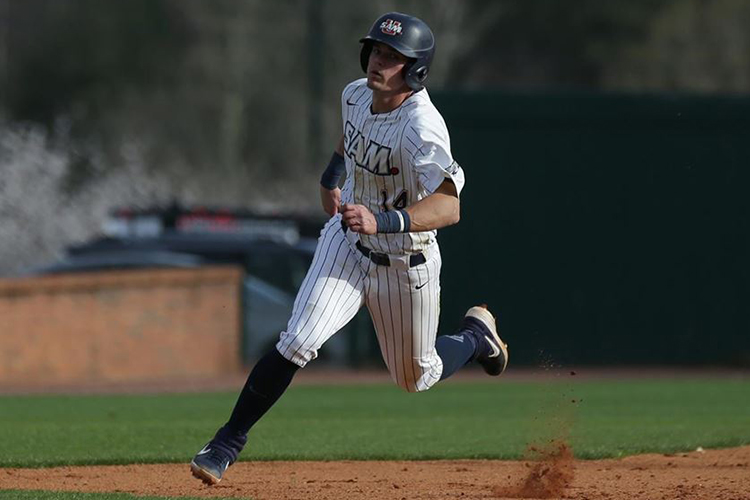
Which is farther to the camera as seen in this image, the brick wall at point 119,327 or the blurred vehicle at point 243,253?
the blurred vehicle at point 243,253

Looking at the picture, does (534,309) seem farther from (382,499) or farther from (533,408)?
(382,499)

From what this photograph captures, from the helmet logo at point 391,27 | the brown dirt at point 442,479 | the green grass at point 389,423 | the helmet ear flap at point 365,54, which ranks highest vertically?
the helmet logo at point 391,27

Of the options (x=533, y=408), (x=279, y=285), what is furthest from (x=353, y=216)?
(x=279, y=285)

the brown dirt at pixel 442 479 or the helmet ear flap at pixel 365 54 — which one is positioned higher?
the helmet ear flap at pixel 365 54

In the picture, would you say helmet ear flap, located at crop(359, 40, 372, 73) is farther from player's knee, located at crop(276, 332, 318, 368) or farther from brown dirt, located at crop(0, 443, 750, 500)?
brown dirt, located at crop(0, 443, 750, 500)

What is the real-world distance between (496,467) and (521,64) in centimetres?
3524

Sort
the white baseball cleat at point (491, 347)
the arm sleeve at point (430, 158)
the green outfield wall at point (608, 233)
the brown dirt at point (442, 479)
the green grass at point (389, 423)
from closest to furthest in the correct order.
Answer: the arm sleeve at point (430, 158) < the brown dirt at point (442, 479) < the white baseball cleat at point (491, 347) < the green grass at point (389, 423) < the green outfield wall at point (608, 233)

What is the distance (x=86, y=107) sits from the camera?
38875 millimetres

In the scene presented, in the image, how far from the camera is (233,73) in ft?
121

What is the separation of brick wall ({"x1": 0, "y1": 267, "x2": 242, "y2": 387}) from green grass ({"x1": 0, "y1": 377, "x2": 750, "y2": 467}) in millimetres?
2400

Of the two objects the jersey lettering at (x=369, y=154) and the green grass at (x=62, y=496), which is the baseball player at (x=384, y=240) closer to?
the jersey lettering at (x=369, y=154)

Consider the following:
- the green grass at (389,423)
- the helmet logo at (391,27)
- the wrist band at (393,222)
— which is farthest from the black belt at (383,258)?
the green grass at (389,423)

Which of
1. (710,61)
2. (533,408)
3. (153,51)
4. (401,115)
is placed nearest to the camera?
(401,115)

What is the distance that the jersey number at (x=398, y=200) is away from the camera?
676 centimetres
